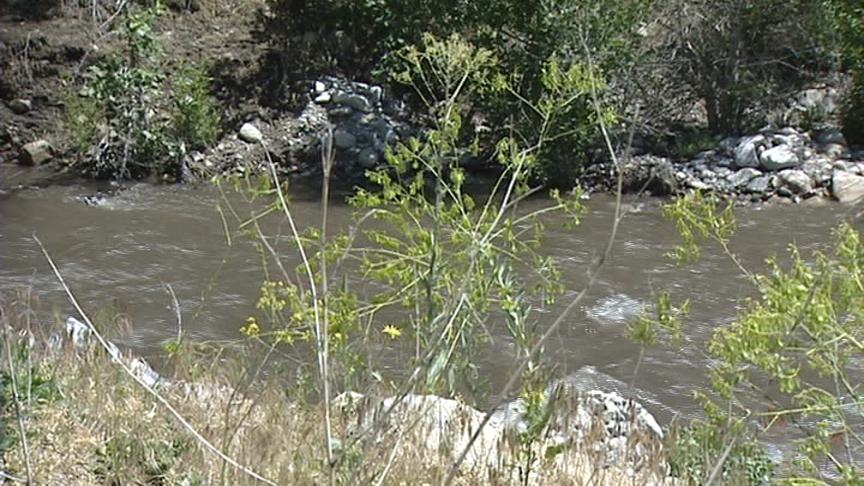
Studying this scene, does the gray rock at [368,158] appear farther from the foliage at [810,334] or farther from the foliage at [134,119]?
the foliage at [810,334]

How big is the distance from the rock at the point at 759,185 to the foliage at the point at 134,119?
5468 millimetres

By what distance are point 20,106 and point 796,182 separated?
8204 mm

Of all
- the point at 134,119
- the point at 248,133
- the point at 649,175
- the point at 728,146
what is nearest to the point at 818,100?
the point at 728,146

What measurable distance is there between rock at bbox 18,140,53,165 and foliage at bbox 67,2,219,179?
345mm

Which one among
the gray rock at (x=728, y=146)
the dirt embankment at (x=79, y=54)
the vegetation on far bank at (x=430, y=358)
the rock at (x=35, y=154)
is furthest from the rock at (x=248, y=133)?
the vegetation on far bank at (x=430, y=358)

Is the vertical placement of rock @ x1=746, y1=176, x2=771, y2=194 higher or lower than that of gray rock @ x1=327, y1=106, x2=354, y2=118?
lower

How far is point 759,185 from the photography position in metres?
11.5

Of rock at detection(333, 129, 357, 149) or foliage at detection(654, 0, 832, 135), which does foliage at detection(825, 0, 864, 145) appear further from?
rock at detection(333, 129, 357, 149)

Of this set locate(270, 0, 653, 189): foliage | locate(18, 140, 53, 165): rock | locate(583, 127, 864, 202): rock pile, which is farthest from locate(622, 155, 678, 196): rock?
locate(18, 140, 53, 165): rock

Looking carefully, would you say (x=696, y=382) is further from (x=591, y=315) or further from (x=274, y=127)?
(x=274, y=127)

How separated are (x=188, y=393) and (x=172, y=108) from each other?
905cm

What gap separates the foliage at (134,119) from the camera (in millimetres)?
11750

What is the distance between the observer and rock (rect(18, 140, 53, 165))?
12.3 meters

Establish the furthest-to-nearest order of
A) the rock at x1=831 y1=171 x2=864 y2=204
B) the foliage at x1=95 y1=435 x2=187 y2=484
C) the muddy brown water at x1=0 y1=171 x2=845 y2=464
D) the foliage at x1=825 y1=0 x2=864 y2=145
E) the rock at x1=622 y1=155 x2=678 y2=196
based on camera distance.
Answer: the foliage at x1=825 y1=0 x2=864 y2=145, the rock at x1=622 y1=155 x2=678 y2=196, the rock at x1=831 y1=171 x2=864 y2=204, the muddy brown water at x1=0 y1=171 x2=845 y2=464, the foliage at x1=95 y1=435 x2=187 y2=484
